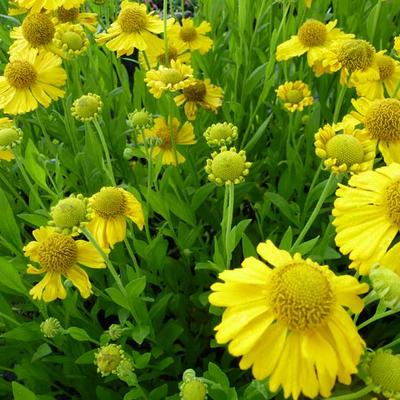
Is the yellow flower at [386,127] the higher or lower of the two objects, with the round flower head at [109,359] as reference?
higher

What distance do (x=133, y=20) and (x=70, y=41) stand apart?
26 cm

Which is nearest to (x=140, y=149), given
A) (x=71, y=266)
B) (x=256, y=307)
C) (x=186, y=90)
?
(x=186, y=90)

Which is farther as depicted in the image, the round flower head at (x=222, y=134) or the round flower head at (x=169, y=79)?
the round flower head at (x=169, y=79)

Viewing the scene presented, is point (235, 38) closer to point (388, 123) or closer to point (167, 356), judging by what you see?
point (388, 123)

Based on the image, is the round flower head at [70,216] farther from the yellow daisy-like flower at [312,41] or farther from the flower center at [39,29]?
the yellow daisy-like flower at [312,41]

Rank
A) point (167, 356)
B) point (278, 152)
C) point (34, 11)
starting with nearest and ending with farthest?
1. point (167, 356)
2. point (34, 11)
3. point (278, 152)

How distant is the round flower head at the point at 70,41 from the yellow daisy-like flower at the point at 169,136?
290 millimetres

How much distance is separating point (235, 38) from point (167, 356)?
3.57 ft

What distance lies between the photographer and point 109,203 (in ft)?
3.36

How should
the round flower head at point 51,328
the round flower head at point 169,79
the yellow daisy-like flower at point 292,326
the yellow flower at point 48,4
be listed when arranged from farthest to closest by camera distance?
the yellow flower at point 48,4 < the round flower head at point 169,79 < the round flower head at point 51,328 < the yellow daisy-like flower at point 292,326

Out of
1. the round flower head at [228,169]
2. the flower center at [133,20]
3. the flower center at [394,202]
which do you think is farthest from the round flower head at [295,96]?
the flower center at [394,202]

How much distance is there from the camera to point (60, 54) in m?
1.43

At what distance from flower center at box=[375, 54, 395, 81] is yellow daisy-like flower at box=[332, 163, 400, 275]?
698mm

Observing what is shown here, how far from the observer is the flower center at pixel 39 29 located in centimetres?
139
